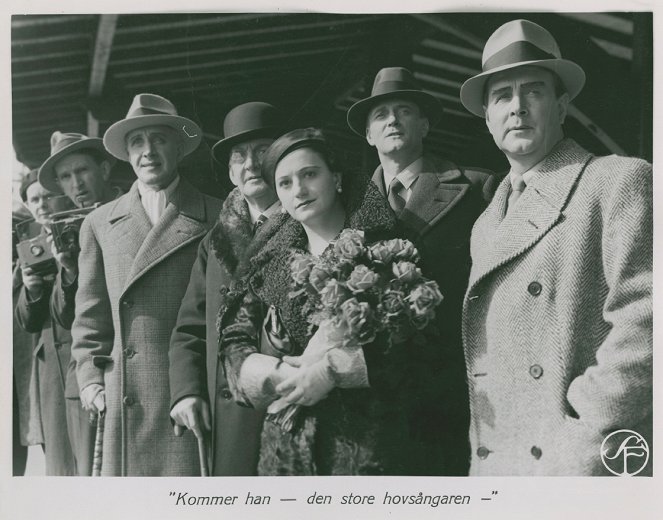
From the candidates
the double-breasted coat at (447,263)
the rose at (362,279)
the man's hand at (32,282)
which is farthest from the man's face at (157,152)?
the rose at (362,279)

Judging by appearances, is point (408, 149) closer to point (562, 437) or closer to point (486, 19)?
point (486, 19)

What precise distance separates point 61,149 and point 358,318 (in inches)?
74.7

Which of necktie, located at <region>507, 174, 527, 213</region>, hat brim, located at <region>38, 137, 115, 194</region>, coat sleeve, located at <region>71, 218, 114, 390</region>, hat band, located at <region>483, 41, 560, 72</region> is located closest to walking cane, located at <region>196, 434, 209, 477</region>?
coat sleeve, located at <region>71, 218, 114, 390</region>

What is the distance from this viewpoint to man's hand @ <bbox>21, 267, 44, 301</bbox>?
4816 mm

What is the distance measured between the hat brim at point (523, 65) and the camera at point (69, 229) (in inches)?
77.7

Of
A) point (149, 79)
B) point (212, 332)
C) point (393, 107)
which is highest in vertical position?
point (149, 79)

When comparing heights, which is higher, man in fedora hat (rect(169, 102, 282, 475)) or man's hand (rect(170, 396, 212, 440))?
man in fedora hat (rect(169, 102, 282, 475))

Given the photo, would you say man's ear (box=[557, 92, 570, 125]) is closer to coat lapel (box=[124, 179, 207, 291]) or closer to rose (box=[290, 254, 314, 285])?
rose (box=[290, 254, 314, 285])

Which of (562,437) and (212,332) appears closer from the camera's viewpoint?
(562,437)

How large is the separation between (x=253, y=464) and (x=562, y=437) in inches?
56.1

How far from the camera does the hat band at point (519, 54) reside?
426 cm

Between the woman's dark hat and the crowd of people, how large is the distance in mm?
11
